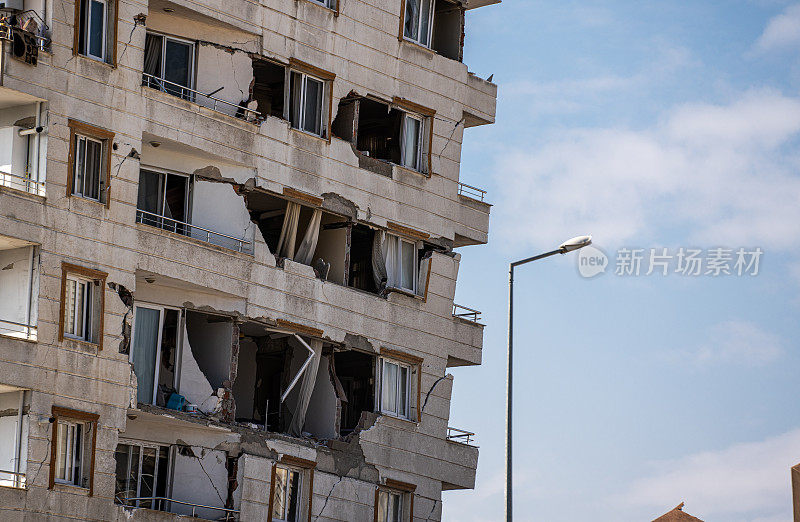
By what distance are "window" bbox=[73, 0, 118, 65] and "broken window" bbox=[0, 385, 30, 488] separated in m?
8.85

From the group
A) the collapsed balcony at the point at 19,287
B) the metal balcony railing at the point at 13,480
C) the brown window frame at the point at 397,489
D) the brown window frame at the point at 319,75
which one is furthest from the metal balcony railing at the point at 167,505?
the brown window frame at the point at 319,75

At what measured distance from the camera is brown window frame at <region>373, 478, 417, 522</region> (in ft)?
153

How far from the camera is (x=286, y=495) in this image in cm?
4453

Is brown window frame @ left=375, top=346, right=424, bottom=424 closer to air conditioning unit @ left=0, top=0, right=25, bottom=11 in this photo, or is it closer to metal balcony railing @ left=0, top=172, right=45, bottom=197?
metal balcony railing @ left=0, top=172, right=45, bottom=197

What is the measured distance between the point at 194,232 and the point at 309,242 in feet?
13.9

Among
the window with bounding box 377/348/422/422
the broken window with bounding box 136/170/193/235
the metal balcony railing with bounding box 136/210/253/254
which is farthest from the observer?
the window with bounding box 377/348/422/422

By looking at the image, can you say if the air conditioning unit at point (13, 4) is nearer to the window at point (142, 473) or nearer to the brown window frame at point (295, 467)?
the window at point (142, 473)

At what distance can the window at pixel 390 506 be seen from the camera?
154 ft

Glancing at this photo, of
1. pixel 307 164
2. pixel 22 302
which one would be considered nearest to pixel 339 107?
pixel 307 164

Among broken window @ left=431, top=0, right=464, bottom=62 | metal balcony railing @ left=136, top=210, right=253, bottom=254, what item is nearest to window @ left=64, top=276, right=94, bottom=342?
metal balcony railing @ left=136, top=210, right=253, bottom=254

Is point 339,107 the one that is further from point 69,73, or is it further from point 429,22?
point 69,73

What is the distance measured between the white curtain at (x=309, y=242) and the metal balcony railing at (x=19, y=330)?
33.2 feet

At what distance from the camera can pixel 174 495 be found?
139 feet

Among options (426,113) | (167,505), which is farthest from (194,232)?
(426,113)
